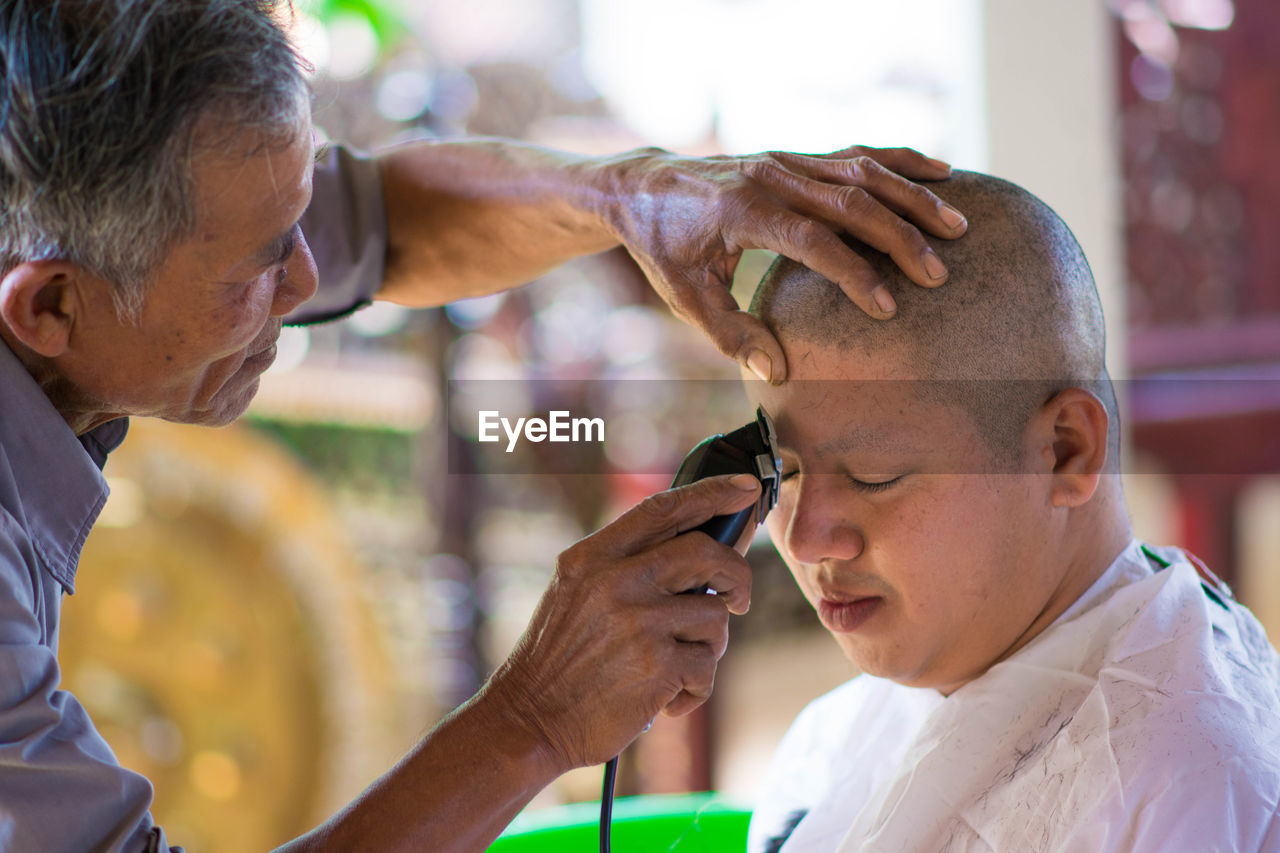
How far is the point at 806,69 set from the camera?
495 cm

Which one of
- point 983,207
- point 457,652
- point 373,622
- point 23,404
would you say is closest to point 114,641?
point 373,622

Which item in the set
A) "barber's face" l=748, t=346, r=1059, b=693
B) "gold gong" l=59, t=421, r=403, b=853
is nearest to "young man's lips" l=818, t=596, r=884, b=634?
"barber's face" l=748, t=346, r=1059, b=693

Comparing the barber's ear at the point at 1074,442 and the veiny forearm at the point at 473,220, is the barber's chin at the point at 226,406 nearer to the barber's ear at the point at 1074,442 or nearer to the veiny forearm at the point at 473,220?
the veiny forearm at the point at 473,220

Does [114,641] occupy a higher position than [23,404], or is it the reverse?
[23,404]

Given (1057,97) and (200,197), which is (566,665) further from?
(1057,97)

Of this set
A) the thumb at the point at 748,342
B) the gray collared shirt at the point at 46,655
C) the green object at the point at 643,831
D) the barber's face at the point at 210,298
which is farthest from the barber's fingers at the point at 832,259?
the green object at the point at 643,831

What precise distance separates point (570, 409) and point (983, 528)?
1.78 m

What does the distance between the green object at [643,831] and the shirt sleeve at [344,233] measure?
2.57 ft

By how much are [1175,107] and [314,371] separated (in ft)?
9.64

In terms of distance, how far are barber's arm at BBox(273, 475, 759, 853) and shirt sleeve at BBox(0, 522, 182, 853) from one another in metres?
0.14

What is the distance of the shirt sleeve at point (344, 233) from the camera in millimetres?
1570

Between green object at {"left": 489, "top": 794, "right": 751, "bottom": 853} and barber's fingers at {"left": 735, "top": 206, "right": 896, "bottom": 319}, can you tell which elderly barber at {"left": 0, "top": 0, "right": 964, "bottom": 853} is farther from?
green object at {"left": 489, "top": 794, "right": 751, "bottom": 853}

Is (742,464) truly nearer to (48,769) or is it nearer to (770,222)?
(770,222)

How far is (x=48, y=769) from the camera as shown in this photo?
91 centimetres
